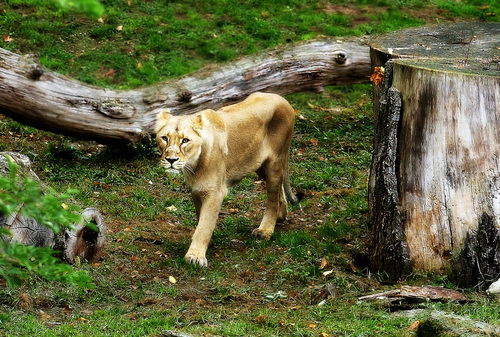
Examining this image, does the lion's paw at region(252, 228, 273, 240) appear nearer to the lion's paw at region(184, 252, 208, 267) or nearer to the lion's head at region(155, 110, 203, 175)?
the lion's paw at region(184, 252, 208, 267)

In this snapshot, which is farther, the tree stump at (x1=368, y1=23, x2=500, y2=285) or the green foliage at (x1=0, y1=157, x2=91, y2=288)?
the tree stump at (x1=368, y1=23, x2=500, y2=285)

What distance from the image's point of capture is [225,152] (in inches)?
338

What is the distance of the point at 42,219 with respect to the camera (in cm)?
366

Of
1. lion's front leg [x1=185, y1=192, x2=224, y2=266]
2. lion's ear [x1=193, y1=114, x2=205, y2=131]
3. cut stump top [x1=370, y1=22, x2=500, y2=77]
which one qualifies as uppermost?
cut stump top [x1=370, y1=22, x2=500, y2=77]

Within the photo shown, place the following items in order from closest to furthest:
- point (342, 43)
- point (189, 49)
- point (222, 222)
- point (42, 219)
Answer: point (42, 219), point (222, 222), point (342, 43), point (189, 49)

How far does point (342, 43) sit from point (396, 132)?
6407 millimetres

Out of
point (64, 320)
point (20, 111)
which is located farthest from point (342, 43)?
point (64, 320)

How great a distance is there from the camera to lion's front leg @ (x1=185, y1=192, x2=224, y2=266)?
8.12 meters

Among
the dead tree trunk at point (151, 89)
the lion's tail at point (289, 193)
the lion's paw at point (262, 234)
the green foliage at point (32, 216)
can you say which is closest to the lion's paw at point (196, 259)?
the lion's paw at point (262, 234)

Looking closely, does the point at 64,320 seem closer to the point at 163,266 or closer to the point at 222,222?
the point at 163,266

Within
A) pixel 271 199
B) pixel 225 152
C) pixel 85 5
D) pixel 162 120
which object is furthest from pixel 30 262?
pixel 271 199

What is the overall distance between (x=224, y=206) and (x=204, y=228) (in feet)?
7.36

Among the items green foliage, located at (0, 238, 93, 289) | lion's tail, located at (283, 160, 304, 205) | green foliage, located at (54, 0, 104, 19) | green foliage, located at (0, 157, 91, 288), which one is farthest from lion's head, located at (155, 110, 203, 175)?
green foliage, located at (54, 0, 104, 19)

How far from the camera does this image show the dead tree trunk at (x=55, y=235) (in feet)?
23.4
